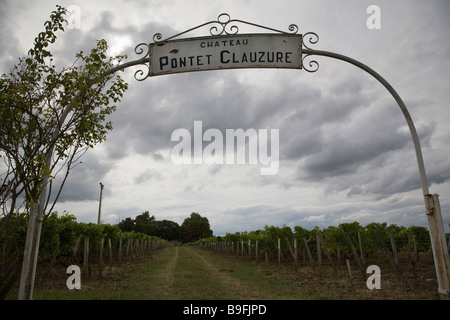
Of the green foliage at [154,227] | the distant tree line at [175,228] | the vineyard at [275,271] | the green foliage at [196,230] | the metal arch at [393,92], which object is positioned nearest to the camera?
the metal arch at [393,92]

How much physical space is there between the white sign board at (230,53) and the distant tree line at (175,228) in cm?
10038

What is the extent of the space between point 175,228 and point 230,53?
12045 centimetres

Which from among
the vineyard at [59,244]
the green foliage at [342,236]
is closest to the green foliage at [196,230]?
the green foliage at [342,236]

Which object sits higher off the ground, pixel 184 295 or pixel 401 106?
pixel 401 106

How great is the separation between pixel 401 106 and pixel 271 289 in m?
7.03

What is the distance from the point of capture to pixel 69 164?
4.69m

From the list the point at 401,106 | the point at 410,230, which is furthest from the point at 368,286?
the point at 410,230

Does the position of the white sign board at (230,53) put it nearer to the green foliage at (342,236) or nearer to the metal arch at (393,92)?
the metal arch at (393,92)

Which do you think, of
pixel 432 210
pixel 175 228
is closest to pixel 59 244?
pixel 432 210

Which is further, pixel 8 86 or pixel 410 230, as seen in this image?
pixel 410 230

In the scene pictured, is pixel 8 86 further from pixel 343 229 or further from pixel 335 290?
pixel 343 229

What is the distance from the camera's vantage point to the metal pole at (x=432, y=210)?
4.70 m

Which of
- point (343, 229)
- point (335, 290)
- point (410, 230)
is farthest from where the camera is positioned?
point (410, 230)

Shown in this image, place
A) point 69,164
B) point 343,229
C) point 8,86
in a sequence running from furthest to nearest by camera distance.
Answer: point 343,229 → point 69,164 → point 8,86
